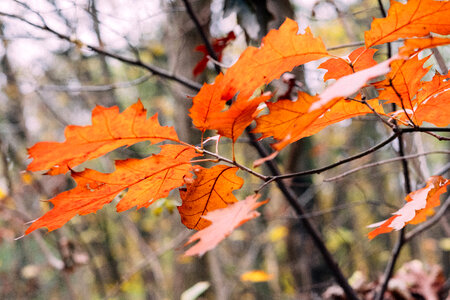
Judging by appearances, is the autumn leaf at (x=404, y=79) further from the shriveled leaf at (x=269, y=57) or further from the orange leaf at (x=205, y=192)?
the orange leaf at (x=205, y=192)

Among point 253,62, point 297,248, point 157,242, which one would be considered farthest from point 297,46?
point 157,242

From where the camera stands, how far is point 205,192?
1.89 feet

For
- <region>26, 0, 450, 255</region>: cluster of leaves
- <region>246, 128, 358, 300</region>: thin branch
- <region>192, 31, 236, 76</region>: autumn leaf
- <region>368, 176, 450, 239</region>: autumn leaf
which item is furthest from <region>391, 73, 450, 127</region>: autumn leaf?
<region>192, 31, 236, 76</region>: autumn leaf

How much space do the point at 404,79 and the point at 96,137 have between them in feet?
1.51

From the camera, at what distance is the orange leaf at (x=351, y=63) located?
1.76ft

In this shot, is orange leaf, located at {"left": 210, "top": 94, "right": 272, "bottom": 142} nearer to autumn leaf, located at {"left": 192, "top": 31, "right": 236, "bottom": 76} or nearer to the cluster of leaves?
the cluster of leaves

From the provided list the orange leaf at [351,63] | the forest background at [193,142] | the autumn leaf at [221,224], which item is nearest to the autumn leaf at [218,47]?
the forest background at [193,142]

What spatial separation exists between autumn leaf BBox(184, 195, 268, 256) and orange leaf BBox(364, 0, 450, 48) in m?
0.30

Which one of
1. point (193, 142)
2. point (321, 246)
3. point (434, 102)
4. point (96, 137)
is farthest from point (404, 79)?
point (193, 142)

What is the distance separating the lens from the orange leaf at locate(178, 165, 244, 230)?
1.84 feet

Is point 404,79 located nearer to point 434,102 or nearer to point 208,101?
point 434,102

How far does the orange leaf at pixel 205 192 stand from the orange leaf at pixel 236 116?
7cm

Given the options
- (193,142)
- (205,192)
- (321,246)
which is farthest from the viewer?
(193,142)

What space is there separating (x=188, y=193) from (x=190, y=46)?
160 centimetres
